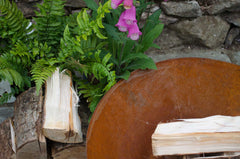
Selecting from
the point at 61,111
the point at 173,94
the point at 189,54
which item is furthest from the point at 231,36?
the point at 61,111

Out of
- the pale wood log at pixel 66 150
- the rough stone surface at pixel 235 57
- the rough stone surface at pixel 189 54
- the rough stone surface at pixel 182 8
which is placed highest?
the rough stone surface at pixel 182 8

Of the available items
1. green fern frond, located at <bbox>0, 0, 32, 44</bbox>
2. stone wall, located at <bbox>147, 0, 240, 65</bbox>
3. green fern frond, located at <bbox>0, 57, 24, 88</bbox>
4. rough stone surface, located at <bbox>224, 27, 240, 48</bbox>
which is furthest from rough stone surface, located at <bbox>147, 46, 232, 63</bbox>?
green fern frond, located at <bbox>0, 57, 24, 88</bbox>

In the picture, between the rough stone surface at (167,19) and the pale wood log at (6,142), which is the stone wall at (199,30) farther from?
the pale wood log at (6,142)

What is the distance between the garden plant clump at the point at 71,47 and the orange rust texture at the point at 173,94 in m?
0.17

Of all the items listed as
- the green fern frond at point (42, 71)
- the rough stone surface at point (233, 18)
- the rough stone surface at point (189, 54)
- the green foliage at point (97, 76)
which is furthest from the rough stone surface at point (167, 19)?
the green fern frond at point (42, 71)

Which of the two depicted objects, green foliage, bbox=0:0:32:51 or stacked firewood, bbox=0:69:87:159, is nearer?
stacked firewood, bbox=0:69:87:159

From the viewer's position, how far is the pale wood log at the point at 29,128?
1.36 m

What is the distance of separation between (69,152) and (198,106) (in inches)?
32.1

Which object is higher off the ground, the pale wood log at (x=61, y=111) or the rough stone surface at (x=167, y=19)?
the rough stone surface at (x=167, y=19)

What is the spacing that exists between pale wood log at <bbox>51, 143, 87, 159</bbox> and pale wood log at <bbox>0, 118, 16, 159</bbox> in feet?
0.85

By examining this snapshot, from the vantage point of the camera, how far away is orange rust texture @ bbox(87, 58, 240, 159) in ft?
4.08

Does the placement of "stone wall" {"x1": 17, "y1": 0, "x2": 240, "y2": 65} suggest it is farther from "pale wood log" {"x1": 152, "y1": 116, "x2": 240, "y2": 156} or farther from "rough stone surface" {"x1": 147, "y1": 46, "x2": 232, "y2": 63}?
"pale wood log" {"x1": 152, "y1": 116, "x2": 240, "y2": 156}

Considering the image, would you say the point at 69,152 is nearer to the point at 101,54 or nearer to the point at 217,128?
the point at 101,54

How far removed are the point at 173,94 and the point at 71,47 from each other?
2.23 feet
